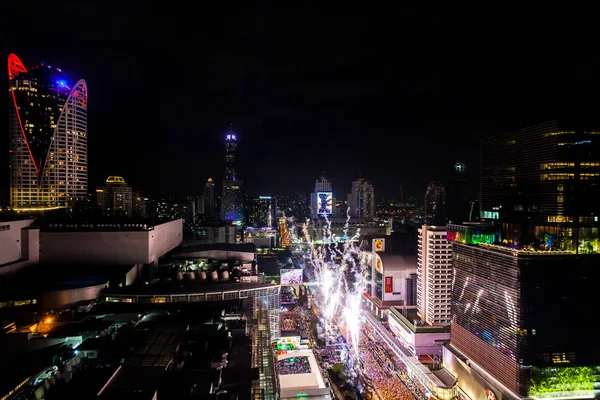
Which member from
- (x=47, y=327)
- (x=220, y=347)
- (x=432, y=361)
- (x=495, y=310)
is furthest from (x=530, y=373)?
(x=47, y=327)

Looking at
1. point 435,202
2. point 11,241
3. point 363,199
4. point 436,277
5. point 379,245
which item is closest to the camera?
point 436,277

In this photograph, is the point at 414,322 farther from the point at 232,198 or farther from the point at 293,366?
the point at 232,198

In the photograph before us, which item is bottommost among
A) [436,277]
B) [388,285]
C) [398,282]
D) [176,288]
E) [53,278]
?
[388,285]

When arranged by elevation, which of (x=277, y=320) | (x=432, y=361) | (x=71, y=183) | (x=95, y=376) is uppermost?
(x=71, y=183)

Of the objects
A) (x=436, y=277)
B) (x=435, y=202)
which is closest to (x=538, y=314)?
(x=436, y=277)

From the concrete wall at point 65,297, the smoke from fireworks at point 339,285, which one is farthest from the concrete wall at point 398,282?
the concrete wall at point 65,297

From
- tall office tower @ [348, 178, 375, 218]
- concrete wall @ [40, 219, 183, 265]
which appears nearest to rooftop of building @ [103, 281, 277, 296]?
concrete wall @ [40, 219, 183, 265]

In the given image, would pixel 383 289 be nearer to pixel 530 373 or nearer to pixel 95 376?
pixel 530 373
